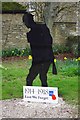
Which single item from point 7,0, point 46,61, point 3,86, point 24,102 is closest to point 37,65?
point 46,61

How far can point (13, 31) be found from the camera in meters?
9.38

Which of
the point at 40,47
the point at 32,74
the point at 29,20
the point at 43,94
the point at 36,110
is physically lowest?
the point at 36,110

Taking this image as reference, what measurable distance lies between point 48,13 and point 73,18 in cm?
316

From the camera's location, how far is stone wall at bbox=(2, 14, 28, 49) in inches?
350

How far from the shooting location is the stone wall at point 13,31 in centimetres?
889

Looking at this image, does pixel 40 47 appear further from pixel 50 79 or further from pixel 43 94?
pixel 50 79

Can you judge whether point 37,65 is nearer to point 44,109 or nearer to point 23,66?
point 44,109

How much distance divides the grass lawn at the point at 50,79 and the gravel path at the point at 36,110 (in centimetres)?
25

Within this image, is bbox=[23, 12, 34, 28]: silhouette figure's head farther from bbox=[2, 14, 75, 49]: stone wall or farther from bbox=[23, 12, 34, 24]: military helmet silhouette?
bbox=[2, 14, 75, 49]: stone wall

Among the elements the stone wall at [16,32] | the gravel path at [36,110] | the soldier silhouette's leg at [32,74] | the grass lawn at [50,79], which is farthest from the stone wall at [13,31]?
the gravel path at [36,110]

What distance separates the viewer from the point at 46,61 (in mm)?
5605

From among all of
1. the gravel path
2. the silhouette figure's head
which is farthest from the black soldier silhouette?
the gravel path

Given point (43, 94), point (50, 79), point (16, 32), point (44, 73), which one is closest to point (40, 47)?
point (44, 73)

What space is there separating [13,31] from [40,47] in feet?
13.1
